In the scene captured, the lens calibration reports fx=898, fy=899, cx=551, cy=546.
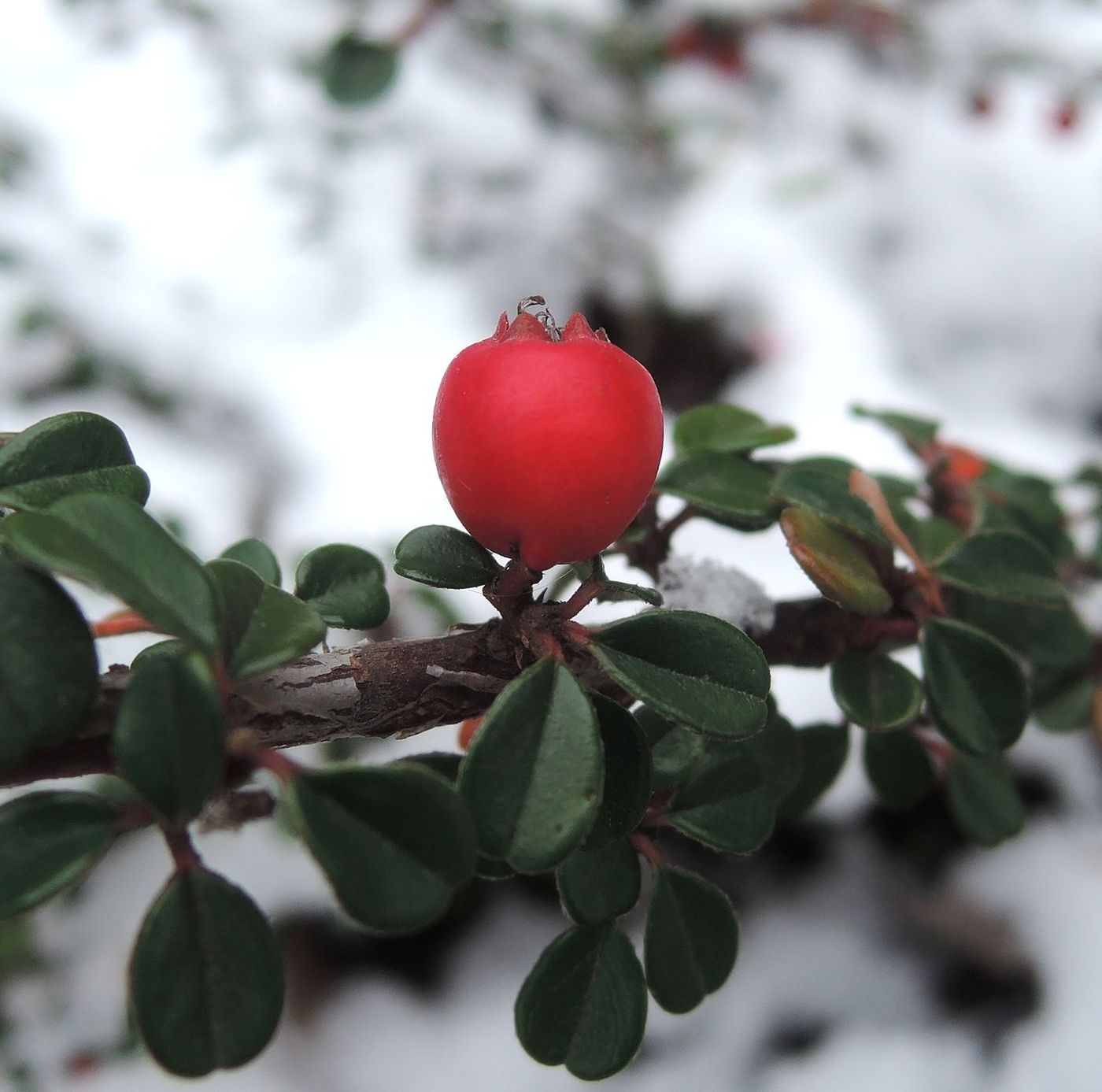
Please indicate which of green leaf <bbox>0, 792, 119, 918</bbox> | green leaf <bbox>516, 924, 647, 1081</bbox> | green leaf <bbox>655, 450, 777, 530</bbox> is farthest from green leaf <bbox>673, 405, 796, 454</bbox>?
green leaf <bbox>0, 792, 119, 918</bbox>

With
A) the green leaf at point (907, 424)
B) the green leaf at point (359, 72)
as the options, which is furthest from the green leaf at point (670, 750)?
the green leaf at point (359, 72)

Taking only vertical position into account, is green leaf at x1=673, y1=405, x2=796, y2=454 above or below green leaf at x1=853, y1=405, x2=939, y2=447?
above

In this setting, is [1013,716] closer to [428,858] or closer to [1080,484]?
[428,858]

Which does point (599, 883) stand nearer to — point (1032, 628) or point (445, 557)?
point (445, 557)

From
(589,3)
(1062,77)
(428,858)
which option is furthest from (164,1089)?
(1062,77)

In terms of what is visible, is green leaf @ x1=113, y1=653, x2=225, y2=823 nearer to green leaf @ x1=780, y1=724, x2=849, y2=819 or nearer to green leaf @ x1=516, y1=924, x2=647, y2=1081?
green leaf @ x1=516, y1=924, x2=647, y2=1081

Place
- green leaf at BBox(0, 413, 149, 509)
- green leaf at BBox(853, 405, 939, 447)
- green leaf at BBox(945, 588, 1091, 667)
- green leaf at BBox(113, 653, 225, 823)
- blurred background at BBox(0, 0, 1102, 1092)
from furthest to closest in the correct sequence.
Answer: blurred background at BBox(0, 0, 1102, 1092) → green leaf at BBox(853, 405, 939, 447) → green leaf at BBox(945, 588, 1091, 667) → green leaf at BBox(0, 413, 149, 509) → green leaf at BBox(113, 653, 225, 823)

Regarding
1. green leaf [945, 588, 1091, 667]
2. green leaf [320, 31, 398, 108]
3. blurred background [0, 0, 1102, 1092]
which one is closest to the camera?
green leaf [945, 588, 1091, 667]

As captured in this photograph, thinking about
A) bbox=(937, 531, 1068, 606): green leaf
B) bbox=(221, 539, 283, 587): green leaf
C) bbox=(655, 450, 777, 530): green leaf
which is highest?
bbox=(655, 450, 777, 530): green leaf
